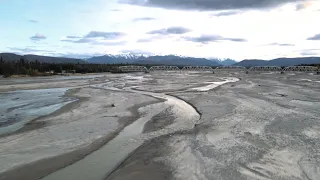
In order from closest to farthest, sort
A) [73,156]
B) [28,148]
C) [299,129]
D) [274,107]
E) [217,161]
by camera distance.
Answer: [217,161]
[73,156]
[28,148]
[299,129]
[274,107]

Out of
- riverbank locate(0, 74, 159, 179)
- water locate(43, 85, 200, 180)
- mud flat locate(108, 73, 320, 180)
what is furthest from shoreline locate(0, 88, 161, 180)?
mud flat locate(108, 73, 320, 180)

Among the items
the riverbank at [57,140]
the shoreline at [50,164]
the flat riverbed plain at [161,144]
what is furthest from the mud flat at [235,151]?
the riverbank at [57,140]

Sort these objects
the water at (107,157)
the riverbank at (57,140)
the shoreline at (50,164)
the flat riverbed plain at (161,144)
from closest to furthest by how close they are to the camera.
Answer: the shoreline at (50,164) → the water at (107,157) → the flat riverbed plain at (161,144) → the riverbank at (57,140)

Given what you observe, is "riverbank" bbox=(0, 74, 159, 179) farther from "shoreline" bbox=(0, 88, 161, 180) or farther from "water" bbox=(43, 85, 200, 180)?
"water" bbox=(43, 85, 200, 180)

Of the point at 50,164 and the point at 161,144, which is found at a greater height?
the point at 50,164

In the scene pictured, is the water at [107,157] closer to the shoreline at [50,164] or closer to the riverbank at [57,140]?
the shoreline at [50,164]

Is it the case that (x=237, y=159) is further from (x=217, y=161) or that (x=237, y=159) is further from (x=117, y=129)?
(x=117, y=129)

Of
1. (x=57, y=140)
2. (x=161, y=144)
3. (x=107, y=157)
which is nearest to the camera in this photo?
(x=107, y=157)

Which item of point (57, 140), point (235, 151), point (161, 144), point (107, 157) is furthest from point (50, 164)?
point (235, 151)

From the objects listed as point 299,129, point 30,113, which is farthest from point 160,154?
point 30,113

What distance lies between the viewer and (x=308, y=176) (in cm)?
909

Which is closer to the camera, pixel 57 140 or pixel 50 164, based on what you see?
pixel 50 164

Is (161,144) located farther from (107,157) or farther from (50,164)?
(50,164)

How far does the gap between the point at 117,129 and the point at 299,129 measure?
28.8 ft
